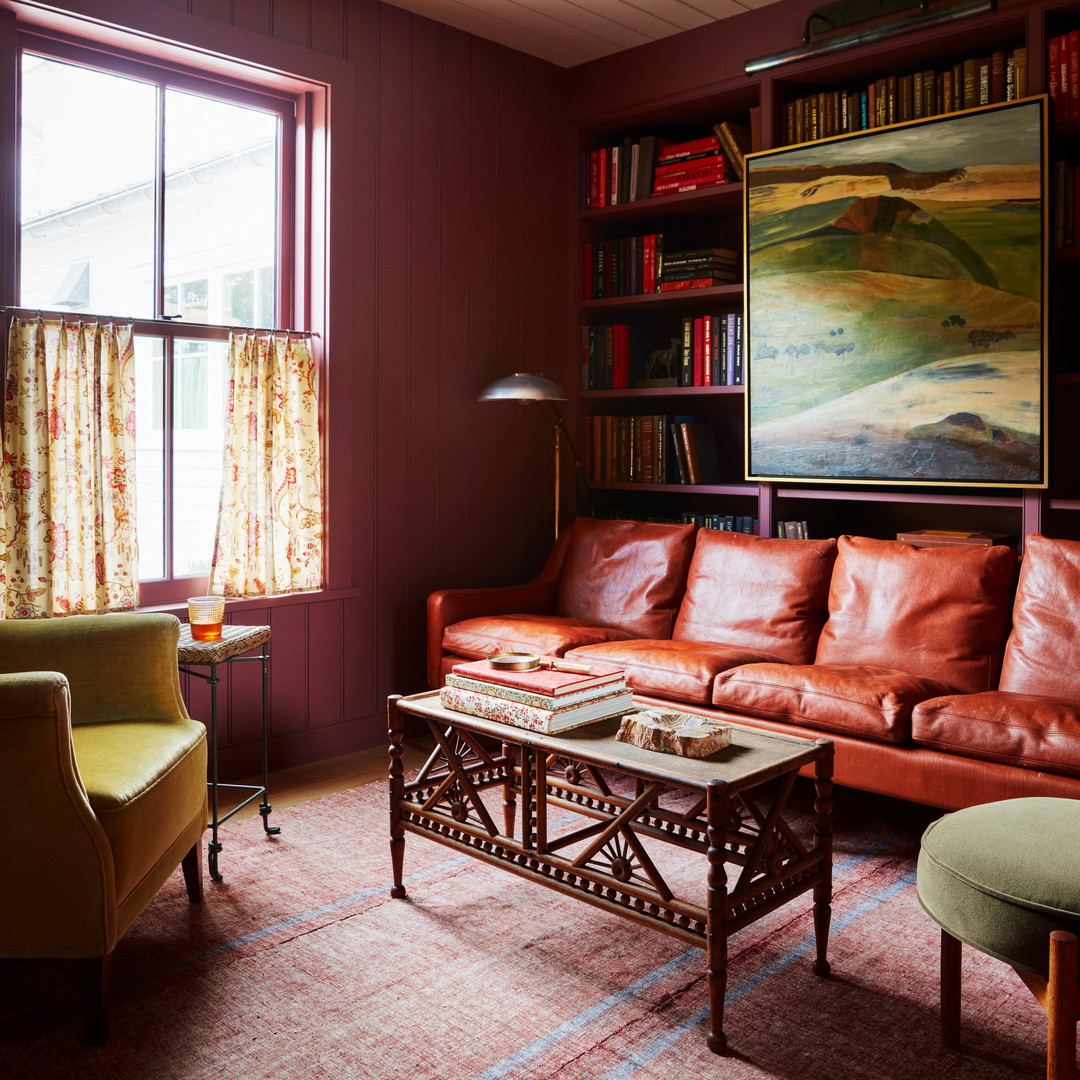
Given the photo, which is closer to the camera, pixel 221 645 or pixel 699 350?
pixel 221 645

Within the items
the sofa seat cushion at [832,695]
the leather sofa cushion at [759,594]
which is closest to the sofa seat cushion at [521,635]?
the leather sofa cushion at [759,594]

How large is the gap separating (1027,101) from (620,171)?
1.75 meters

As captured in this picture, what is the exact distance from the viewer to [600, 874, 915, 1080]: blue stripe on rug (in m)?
1.99

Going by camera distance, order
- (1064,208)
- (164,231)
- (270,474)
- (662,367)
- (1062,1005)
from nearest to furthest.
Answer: (1062,1005) → (1064,208) → (164,231) → (270,474) → (662,367)

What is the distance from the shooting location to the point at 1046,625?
3.09 metres

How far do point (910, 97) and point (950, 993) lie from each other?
9.90ft

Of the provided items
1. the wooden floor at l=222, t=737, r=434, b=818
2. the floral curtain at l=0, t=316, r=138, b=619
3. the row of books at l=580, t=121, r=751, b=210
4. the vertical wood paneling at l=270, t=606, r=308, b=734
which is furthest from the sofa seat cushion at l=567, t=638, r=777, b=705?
the row of books at l=580, t=121, r=751, b=210

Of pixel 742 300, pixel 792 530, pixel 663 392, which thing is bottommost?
pixel 792 530

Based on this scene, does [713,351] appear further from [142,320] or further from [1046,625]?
[142,320]

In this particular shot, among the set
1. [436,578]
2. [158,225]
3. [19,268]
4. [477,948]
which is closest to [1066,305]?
[436,578]

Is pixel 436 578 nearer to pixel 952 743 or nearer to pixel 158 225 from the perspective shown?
pixel 158 225

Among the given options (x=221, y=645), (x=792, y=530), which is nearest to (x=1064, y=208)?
Result: (x=792, y=530)

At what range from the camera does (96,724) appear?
2.63 metres

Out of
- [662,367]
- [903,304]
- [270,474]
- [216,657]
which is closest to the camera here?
[216,657]
